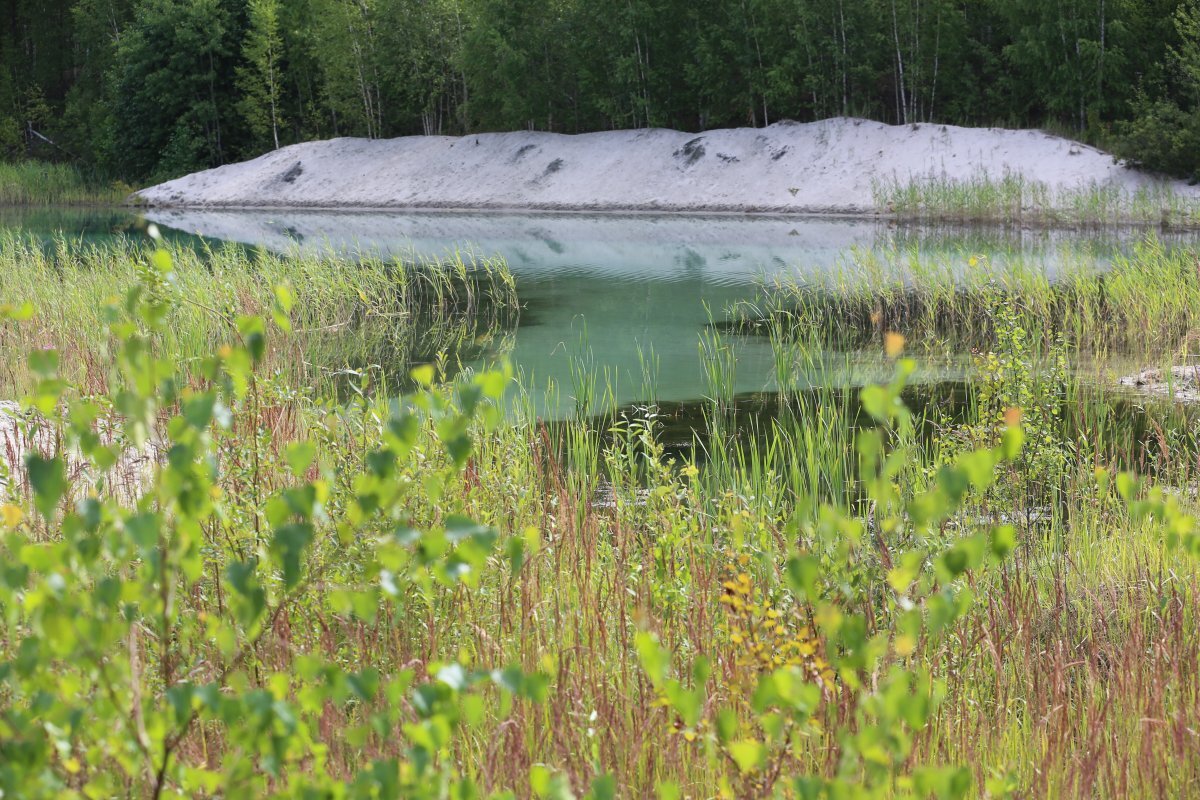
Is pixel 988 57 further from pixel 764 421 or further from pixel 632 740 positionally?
pixel 632 740

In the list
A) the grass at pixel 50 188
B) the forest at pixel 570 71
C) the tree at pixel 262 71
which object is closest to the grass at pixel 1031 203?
the forest at pixel 570 71

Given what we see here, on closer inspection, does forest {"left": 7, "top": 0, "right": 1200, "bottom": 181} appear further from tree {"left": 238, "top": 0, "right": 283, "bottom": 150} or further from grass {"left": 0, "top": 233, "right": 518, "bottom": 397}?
grass {"left": 0, "top": 233, "right": 518, "bottom": 397}

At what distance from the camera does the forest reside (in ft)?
83.3

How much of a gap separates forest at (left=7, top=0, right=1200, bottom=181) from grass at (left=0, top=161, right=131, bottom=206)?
1.61 metres

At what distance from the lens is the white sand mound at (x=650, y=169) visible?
994 inches

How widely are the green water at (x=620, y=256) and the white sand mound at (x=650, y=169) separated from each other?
1.20 metres

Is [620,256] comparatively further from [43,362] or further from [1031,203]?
[43,362]

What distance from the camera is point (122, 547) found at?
1.33 m

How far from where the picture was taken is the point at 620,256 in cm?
1933

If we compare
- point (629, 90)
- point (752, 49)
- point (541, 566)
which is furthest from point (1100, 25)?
point (541, 566)

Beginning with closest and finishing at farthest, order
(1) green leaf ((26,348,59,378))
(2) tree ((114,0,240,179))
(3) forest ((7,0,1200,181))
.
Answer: (1) green leaf ((26,348,59,378))
(3) forest ((7,0,1200,181))
(2) tree ((114,0,240,179))

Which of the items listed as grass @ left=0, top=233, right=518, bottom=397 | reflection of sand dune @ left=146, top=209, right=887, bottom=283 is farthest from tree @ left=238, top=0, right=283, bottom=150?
grass @ left=0, top=233, right=518, bottom=397

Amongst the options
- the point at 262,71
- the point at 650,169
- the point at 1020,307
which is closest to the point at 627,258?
the point at 1020,307

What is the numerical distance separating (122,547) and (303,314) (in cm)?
1002
